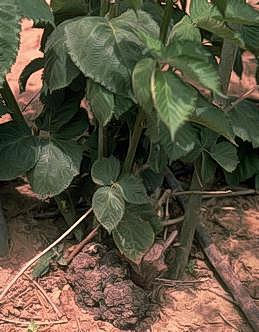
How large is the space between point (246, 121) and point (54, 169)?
0.61 m

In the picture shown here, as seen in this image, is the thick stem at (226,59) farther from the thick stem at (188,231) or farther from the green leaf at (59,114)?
the green leaf at (59,114)

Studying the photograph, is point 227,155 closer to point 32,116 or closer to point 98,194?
point 98,194

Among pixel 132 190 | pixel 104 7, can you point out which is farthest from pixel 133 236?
pixel 104 7

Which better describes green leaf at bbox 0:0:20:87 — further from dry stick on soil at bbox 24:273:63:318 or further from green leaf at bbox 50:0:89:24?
dry stick on soil at bbox 24:273:63:318

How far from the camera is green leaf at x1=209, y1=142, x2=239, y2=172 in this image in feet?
5.93

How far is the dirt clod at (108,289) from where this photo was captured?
6.00 ft

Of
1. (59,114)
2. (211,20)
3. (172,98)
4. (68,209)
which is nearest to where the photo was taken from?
(172,98)

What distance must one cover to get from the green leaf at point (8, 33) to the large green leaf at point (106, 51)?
0.53 ft

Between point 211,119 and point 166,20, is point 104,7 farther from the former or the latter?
point 211,119

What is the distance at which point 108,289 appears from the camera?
1.83m

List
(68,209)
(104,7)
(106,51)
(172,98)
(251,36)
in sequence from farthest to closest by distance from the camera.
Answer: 1. (68,209)
2. (251,36)
3. (104,7)
4. (106,51)
5. (172,98)

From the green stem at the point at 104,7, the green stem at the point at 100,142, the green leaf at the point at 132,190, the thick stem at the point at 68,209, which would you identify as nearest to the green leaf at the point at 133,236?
the green leaf at the point at 132,190

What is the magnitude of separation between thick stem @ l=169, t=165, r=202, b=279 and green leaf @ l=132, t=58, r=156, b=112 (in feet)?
1.92

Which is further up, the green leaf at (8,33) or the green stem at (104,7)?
the green leaf at (8,33)
